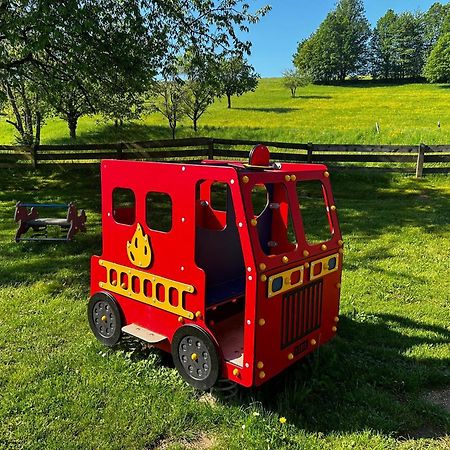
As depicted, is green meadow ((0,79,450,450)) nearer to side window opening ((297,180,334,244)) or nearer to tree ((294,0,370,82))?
side window opening ((297,180,334,244))

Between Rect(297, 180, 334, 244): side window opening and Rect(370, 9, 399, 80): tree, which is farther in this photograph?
Rect(370, 9, 399, 80): tree

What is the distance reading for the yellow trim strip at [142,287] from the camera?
11.6 ft

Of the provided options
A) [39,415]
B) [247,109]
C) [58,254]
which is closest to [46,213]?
[58,254]

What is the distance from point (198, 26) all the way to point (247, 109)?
127ft

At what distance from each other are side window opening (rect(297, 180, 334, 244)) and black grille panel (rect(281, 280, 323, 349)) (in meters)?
2.10

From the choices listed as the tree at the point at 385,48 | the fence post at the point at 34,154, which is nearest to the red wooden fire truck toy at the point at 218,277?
the fence post at the point at 34,154

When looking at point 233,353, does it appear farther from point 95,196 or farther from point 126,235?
point 95,196

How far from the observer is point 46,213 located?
32.4 ft

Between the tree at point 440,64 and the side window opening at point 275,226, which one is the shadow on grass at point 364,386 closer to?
the side window opening at point 275,226

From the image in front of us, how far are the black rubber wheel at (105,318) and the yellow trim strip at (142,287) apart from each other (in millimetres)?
113

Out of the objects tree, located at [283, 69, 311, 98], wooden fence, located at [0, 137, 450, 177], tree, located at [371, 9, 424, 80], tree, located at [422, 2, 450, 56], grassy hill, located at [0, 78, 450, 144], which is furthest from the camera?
tree, located at [422, 2, 450, 56]

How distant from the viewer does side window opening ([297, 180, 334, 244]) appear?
25.6 feet

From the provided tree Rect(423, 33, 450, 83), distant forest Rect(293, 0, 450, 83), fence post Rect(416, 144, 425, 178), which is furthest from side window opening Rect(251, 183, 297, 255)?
distant forest Rect(293, 0, 450, 83)

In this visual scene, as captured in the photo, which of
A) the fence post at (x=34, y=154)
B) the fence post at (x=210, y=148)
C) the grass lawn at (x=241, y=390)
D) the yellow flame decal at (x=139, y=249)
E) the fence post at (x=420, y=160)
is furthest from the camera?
the fence post at (x=34, y=154)
